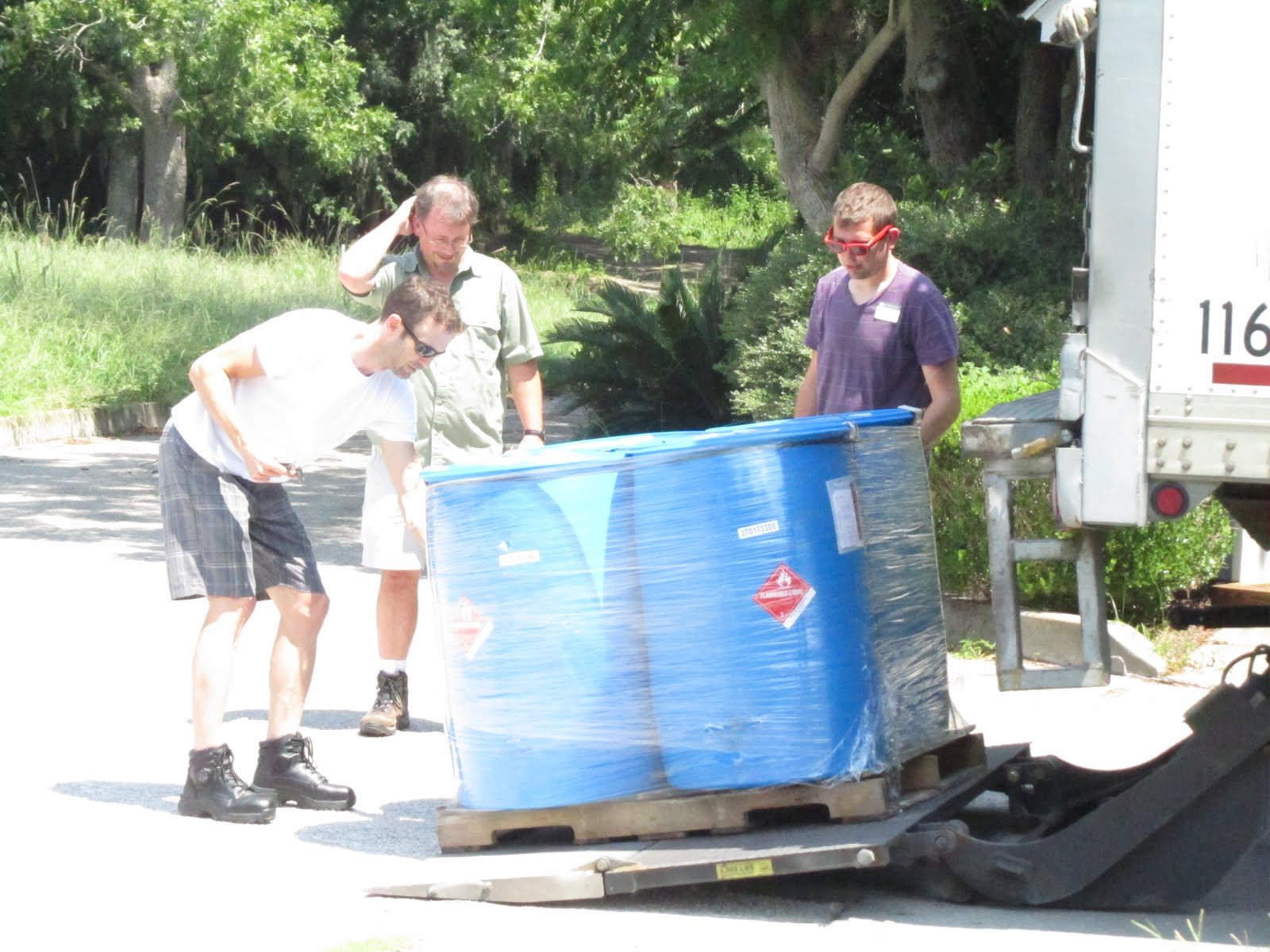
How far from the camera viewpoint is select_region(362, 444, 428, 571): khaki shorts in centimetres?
586

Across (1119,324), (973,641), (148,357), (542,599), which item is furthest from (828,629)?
(148,357)

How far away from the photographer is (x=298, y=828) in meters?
4.87

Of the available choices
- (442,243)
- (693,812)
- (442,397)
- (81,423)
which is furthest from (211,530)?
(81,423)

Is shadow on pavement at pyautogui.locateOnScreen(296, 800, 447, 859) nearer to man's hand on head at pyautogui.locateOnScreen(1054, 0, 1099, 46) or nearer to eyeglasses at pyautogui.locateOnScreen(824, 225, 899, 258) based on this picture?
eyeglasses at pyautogui.locateOnScreen(824, 225, 899, 258)

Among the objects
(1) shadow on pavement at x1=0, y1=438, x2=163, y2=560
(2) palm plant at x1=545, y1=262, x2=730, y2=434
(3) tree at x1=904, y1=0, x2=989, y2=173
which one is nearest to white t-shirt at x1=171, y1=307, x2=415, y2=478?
(1) shadow on pavement at x1=0, y1=438, x2=163, y2=560

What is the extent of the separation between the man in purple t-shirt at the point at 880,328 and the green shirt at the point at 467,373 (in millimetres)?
1247

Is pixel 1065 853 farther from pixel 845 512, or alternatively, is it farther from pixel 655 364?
pixel 655 364

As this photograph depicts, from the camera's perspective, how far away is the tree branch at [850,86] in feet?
36.6

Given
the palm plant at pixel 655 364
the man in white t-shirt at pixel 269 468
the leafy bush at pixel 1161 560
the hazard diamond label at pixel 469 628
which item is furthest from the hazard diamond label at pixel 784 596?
the palm plant at pixel 655 364

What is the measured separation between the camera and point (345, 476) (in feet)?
44.5

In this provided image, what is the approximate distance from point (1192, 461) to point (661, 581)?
135 centimetres

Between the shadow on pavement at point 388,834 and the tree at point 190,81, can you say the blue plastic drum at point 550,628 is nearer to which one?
the shadow on pavement at point 388,834

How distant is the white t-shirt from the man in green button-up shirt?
0.81 m

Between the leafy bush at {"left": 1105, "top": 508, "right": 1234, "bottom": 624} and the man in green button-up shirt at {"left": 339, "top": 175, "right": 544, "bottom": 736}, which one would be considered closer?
the man in green button-up shirt at {"left": 339, "top": 175, "right": 544, "bottom": 736}
